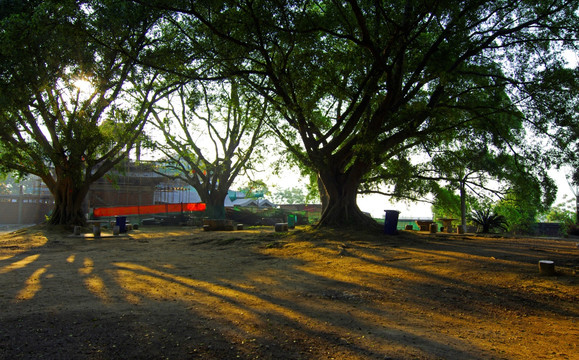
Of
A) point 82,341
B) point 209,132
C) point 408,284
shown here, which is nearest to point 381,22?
point 408,284

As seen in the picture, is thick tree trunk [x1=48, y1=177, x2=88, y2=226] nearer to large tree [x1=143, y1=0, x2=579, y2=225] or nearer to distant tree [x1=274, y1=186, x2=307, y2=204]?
large tree [x1=143, y1=0, x2=579, y2=225]

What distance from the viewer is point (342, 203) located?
45.2ft

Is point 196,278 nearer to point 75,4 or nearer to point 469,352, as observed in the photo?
point 469,352

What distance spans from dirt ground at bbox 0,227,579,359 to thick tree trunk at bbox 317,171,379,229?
3509mm

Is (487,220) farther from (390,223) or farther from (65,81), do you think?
(65,81)

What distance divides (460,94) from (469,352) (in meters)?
10.2

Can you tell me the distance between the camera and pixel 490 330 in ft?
14.1

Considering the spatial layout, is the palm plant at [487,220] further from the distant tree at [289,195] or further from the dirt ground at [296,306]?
the distant tree at [289,195]

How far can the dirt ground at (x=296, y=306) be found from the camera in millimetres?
3561

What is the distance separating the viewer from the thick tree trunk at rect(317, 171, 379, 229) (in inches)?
532

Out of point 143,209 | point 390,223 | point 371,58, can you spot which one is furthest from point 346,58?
point 143,209

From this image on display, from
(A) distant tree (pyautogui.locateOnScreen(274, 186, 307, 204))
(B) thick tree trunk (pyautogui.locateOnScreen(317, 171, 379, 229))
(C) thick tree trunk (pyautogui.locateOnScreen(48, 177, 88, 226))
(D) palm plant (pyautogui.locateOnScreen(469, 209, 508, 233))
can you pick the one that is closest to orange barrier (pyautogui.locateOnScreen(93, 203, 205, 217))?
(C) thick tree trunk (pyautogui.locateOnScreen(48, 177, 88, 226))

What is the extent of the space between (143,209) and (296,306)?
2586 cm

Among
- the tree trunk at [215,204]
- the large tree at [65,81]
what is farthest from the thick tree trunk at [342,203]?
the tree trunk at [215,204]
